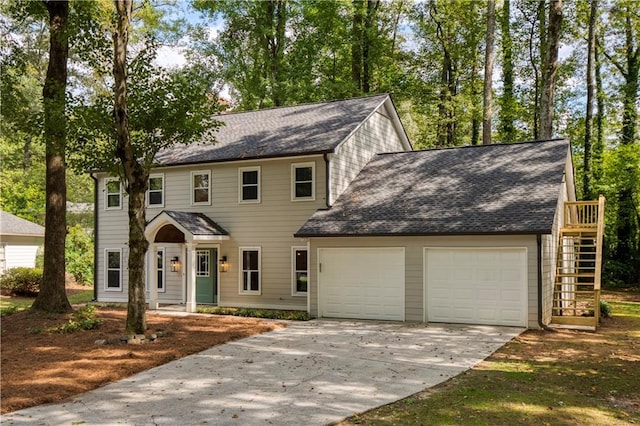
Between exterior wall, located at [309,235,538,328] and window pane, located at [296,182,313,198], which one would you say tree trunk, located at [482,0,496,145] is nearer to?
window pane, located at [296,182,313,198]

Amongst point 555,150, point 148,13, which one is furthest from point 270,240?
point 148,13

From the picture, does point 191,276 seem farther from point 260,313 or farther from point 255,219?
point 255,219

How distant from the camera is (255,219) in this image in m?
17.0

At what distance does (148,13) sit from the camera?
21141mm

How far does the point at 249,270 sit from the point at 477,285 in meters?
7.33

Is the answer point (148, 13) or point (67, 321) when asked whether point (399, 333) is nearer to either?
point (67, 321)

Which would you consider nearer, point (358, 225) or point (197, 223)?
point (358, 225)

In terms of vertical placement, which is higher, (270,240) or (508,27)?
(508,27)

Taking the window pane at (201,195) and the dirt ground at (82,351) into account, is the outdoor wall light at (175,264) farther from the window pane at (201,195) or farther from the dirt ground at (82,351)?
the dirt ground at (82,351)

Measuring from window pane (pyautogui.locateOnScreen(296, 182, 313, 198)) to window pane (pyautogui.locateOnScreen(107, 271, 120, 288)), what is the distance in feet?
25.7

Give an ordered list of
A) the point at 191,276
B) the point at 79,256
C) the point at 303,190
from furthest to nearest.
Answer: the point at 79,256 < the point at 303,190 < the point at 191,276

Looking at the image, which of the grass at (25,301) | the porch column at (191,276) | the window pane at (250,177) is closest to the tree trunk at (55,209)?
the porch column at (191,276)

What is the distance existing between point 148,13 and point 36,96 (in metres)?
12.9

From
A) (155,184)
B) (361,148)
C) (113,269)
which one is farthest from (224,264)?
Result: (361,148)
